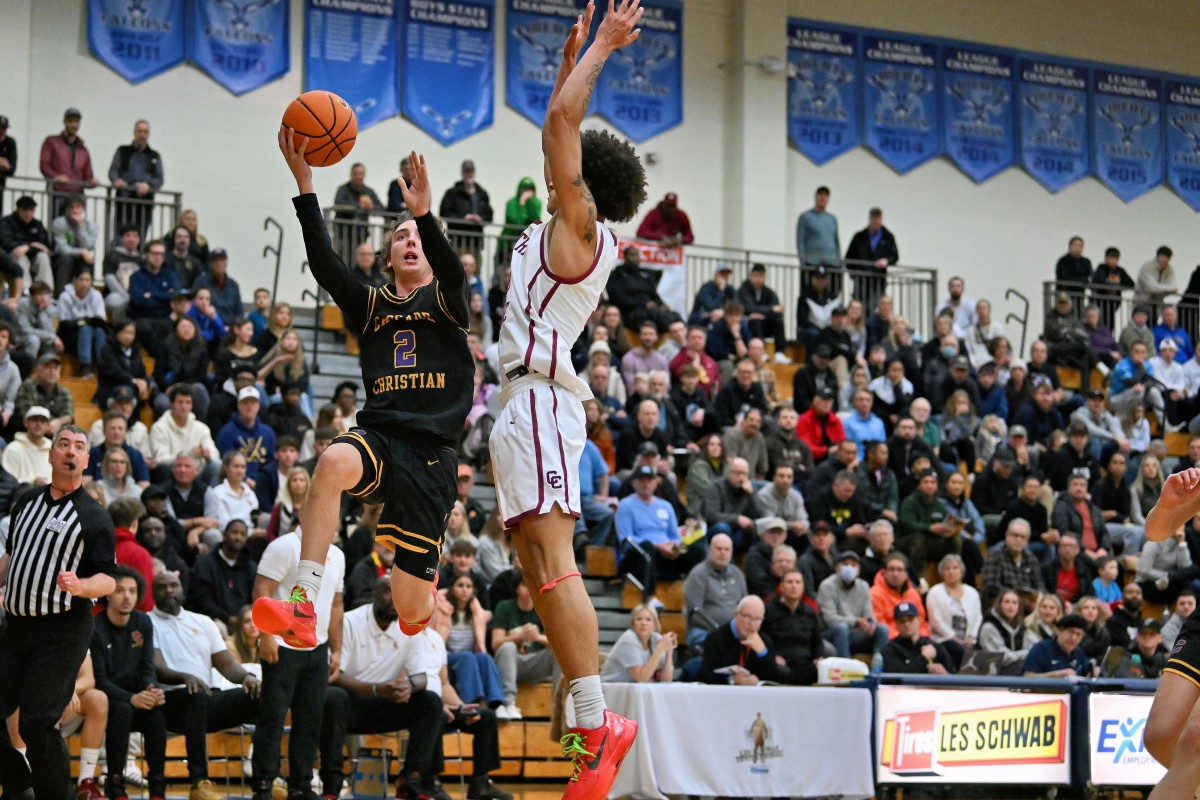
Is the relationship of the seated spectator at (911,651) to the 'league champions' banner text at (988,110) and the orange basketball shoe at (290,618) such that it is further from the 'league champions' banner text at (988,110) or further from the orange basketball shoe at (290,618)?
the 'league champions' banner text at (988,110)

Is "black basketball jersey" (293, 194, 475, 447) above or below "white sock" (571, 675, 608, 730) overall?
above

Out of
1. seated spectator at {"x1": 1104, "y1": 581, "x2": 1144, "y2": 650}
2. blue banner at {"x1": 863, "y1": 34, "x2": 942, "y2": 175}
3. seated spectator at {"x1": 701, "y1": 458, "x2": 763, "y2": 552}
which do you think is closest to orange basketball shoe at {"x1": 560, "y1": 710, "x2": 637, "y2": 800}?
seated spectator at {"x1": 701, "y1": 458, "x2": 763, "y2": 552}

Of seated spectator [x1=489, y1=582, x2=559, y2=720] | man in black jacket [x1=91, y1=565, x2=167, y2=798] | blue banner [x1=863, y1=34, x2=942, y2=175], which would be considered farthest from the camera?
blue banner [x1=863, y1=34, x2=942, y2=175]

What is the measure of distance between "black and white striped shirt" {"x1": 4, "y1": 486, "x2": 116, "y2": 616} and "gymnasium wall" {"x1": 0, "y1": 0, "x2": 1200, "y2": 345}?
480 inches

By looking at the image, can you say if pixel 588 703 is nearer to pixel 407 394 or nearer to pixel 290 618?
pixel 290 618

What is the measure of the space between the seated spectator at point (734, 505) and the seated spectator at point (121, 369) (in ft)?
18.2

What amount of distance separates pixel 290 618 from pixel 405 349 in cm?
129

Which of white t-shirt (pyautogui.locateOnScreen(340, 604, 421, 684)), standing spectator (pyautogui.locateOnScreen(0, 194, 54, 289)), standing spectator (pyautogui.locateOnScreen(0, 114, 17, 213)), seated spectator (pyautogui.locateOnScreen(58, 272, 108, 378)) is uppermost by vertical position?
standing spectator (pyautogui.locateOnScreen(0, 114, 17, 213))

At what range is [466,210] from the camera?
20297 millimetres

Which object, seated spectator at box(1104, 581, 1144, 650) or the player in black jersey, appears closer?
the player in black jersey

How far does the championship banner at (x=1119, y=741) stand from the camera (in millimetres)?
12422

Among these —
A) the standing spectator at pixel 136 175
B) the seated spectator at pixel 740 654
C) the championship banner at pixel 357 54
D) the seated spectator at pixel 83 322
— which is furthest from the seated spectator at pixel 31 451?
the championship banner at pixel 357 54

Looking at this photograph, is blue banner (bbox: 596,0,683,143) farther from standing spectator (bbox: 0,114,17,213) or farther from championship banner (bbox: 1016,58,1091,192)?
standing spectator (bbox: 0,114,17,213)

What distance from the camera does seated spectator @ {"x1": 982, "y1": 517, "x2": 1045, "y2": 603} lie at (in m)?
15.8
